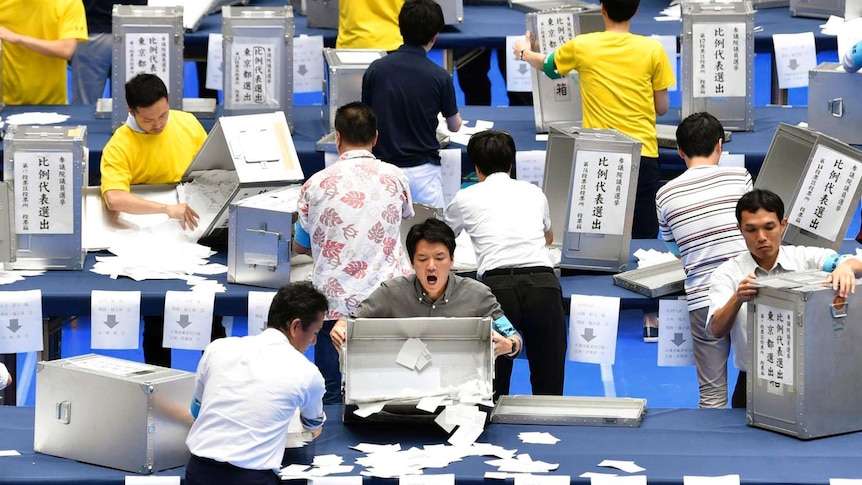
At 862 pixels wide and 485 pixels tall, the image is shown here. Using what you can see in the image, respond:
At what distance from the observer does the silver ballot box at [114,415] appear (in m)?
4.51

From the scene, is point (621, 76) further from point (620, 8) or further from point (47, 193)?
point (47, 193)

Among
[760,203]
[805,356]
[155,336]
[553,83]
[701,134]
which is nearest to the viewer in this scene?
[805,356]

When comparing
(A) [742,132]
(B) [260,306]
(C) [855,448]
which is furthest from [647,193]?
(C) [855,448]

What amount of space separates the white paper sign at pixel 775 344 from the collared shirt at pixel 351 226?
4.31 feet

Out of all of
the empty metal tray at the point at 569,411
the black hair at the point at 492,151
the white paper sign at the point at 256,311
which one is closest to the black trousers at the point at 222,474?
the empty metal tray at the point at 569,411

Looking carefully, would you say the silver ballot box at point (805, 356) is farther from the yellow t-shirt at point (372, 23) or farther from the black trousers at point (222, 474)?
the yellow t-shirt at point (372, 23)

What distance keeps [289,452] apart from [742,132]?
3489 millimetres

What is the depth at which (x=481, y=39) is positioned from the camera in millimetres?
8375

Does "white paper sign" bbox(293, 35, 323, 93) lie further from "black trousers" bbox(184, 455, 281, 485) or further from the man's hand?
→ "black trousers" bbox(184, 455, 281, 485)

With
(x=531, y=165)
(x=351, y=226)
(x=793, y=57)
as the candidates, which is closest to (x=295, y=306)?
(x=351, y=226)

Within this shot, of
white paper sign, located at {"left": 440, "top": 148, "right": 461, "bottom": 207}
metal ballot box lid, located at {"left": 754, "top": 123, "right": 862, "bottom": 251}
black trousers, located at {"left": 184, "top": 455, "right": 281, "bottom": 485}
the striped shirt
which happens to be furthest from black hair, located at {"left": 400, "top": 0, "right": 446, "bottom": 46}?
black trousers, located at {"left": 184, "top": 455, "right": 281, "bottom": 485}

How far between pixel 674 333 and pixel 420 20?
68.4 inches

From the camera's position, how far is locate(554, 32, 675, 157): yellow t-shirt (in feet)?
22.3

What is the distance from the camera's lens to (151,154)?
6426 millimetres
